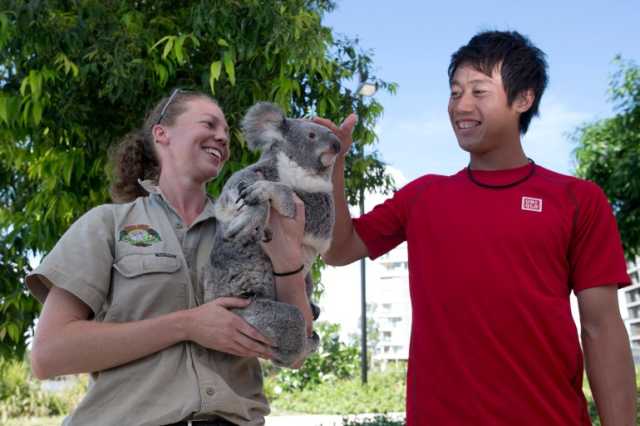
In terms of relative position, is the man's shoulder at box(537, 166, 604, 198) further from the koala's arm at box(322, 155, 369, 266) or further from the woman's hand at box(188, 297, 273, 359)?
the woman's hand at box(188, 297, 273, 359)

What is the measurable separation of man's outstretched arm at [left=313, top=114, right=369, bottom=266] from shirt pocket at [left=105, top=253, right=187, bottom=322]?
1.75 ft

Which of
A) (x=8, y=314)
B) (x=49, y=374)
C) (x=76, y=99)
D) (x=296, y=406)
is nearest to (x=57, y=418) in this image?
(x=296, y=406)

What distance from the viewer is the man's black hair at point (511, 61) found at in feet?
6.81

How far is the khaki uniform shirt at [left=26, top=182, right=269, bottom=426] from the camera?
1.71 metres

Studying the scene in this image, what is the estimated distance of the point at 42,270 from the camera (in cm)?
179

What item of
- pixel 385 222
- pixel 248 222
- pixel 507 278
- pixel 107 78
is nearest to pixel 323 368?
pixel 107 78

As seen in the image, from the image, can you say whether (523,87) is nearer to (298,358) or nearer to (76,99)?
(298,358)

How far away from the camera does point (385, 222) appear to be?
2.26 m

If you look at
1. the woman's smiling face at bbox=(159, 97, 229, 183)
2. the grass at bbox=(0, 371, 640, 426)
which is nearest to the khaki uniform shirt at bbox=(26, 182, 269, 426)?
the woman's smiling face at bbox=(159, 97, 229, 183)

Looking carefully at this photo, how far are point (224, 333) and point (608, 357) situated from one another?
1017mm

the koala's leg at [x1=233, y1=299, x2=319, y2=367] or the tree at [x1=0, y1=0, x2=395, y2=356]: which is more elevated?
the tree at [x1=0, y1=0, x2=395, y2=356]

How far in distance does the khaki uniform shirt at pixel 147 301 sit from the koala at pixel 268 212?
10cm

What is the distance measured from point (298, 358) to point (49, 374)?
64 cm

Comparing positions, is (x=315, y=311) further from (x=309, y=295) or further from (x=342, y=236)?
(x=342, y=236)
